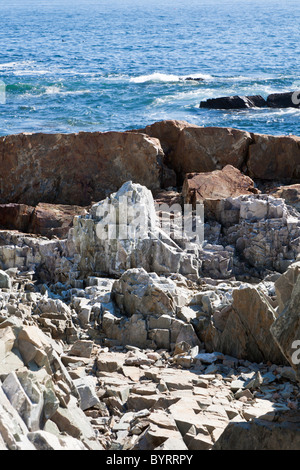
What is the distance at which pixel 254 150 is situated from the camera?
15594 millimetres

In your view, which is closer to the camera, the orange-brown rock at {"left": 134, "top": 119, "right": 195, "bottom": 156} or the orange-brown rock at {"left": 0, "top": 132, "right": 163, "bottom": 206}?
the orange-brown rock at {"left": 0, "top": 132, "right": 163, "bottom": 206}

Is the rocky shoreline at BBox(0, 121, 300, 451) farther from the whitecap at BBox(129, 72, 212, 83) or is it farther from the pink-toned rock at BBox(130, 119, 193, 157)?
the whitecap at BBox(129, 72, 212, 83)

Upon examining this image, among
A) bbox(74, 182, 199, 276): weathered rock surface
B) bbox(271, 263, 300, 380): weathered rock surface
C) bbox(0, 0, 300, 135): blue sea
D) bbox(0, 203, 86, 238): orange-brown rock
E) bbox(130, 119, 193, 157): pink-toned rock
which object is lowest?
bbox(0, 0, 300, 135): blue sea

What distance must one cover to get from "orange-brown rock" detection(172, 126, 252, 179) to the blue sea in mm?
11205

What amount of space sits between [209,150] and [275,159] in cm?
141

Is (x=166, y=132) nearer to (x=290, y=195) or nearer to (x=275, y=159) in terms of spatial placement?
→ (x=275, y=159)

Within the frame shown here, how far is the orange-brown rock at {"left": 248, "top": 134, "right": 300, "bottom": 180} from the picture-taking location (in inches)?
607

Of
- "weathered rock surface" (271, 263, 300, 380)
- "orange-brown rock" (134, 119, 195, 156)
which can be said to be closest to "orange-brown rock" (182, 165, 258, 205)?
"orange-brown rock" (134, 119, 195, 156)

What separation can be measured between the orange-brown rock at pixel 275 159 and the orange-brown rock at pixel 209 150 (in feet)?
0.91

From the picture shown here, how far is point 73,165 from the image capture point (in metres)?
15.3

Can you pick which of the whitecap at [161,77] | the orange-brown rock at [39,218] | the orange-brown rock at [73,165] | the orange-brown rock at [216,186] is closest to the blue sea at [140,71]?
the whitecap at [161,77]

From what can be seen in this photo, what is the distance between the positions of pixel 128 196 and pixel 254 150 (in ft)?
15.8
